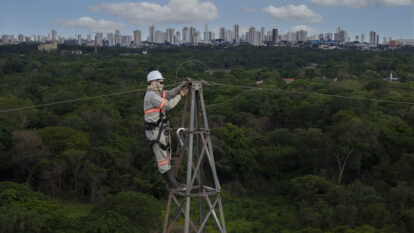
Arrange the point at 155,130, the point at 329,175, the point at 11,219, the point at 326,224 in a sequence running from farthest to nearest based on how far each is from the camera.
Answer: the point at 329,175, the point at 326,224, the point at 11,219, the point at 155,130

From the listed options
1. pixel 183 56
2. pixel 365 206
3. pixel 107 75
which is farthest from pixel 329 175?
pixel 183 56

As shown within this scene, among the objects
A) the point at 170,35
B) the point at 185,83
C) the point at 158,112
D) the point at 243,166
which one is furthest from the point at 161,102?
the point at 170,35

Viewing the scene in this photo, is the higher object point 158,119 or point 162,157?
point 158,119

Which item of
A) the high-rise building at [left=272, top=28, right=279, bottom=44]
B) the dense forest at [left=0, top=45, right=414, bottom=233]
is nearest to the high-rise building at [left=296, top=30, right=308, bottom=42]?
the high-rise building at [left=272, top=28, right=279, bottom=44]

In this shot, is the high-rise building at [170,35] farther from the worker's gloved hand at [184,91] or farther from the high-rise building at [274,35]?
the worker's gloved hand at [184,91]

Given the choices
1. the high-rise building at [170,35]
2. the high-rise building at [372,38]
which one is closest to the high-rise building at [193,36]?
the high-rise building at [170,35]

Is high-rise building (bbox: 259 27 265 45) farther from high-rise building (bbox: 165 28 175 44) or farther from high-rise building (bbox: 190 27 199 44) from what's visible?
high-rise building (bbox: 165 28 175 44)

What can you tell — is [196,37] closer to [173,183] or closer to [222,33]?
[222,33]

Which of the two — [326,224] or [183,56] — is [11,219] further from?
[183,56]
